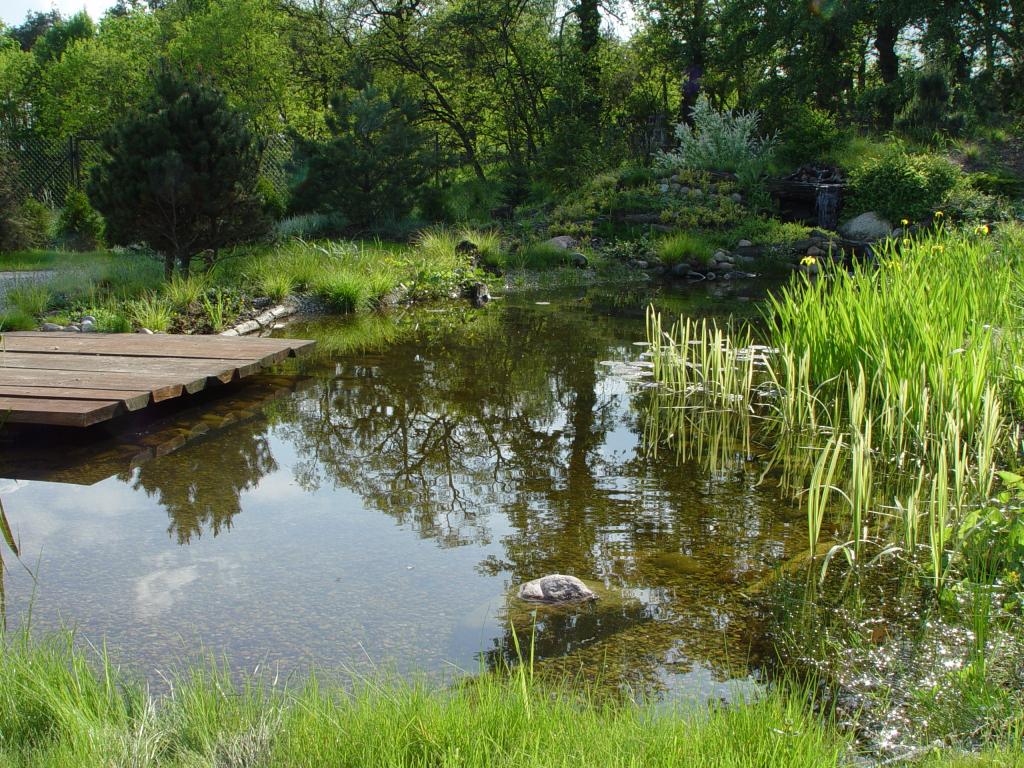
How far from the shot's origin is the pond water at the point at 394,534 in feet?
9.99

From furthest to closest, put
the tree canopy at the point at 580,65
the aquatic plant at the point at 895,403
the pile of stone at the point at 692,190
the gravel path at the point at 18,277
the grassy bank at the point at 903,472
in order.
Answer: the tree canopy at the point at 580,65, the pile of stone at the point at 692,190, the gravel path at the point at 18,277, the aquatic plant at the point at 895,403, the grassy bank at the point at 903,472

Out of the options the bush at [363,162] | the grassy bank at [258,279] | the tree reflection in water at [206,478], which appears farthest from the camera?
the bush at [363,162]

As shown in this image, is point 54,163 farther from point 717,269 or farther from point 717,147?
point 717,147

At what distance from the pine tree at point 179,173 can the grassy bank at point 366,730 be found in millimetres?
7731

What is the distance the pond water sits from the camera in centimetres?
304

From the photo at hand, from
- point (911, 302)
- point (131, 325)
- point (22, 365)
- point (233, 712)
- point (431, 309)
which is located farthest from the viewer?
point (431, 309)

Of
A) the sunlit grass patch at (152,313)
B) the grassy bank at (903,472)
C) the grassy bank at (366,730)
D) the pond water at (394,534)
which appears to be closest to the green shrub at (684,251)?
the grassy bank at (903,472)

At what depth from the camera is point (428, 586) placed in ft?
11.5

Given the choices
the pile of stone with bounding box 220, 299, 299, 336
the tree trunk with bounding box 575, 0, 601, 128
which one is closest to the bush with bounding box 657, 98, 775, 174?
the tree trunk with bounding box 575, 0, 601, 128

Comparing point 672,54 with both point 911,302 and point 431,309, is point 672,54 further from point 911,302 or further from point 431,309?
point 911,302

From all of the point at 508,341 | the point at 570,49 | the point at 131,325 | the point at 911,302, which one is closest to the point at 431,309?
the point at 508,341

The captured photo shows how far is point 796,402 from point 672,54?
1970 centimetres

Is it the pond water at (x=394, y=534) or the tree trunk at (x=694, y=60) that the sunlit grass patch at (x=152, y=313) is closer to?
the pond water at (x=394, y=534)

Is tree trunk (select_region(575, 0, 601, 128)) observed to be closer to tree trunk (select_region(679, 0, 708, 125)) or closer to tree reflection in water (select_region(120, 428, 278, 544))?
tree trunk (select_region(679, 0, 708, 125))
